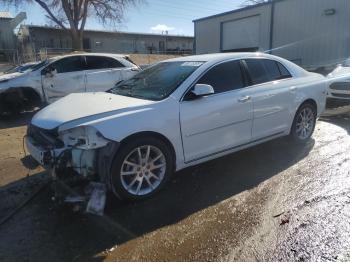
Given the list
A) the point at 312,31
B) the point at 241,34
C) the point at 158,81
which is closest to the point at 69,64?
the point at 158,81

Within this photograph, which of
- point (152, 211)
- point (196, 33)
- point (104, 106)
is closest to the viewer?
point (152, 211)

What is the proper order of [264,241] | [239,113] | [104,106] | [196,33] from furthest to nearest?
[196,33], [239,113], [104,106], [264,241]

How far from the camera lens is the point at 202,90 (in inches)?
167

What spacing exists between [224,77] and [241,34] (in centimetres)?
1885

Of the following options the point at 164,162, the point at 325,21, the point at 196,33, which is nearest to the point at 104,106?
the point at 164,162

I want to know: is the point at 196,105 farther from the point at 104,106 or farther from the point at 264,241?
the point at 264,241

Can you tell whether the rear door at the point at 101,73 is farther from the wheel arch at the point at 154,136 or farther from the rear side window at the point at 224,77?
the wheel arch at the point at 154,136

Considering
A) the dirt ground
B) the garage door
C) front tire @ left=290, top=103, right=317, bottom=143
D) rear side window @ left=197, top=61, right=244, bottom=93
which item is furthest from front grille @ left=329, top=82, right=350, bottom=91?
the garage door

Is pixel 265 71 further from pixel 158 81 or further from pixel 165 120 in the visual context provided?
pixel 165 120

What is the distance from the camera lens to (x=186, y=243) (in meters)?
3.19

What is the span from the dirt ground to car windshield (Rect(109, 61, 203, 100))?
1.20 metres

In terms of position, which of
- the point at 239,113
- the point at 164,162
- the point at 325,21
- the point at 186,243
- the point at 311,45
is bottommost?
Result: the point at 186,243

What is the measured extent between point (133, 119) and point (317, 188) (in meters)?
2.35

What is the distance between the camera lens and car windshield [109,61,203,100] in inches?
174
